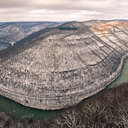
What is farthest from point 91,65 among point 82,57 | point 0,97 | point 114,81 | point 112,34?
point 112,34

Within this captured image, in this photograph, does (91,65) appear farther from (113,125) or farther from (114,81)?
(113,125)

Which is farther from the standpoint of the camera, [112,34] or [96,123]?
[112,34]

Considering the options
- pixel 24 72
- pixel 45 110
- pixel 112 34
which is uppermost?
pixel 112 34

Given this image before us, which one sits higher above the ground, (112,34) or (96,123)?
(112,34)

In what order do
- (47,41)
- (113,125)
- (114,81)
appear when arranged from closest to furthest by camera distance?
(113,125), (114,81), (47,41)

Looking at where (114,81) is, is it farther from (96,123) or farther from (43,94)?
(96,123)

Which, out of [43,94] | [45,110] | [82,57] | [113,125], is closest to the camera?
[113,125]
